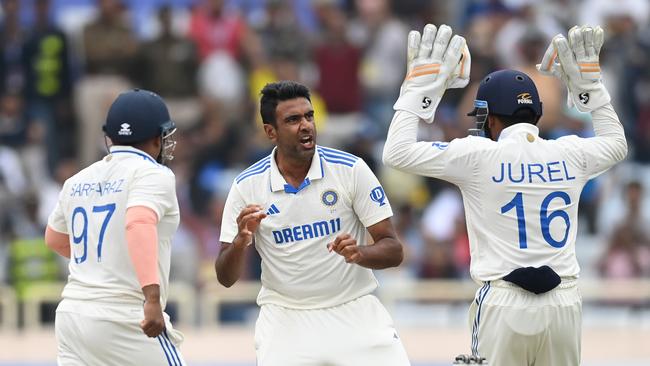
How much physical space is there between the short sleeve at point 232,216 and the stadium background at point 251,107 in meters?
6.85

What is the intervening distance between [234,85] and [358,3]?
1718mm

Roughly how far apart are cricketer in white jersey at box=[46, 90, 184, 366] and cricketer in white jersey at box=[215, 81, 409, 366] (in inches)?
15.9

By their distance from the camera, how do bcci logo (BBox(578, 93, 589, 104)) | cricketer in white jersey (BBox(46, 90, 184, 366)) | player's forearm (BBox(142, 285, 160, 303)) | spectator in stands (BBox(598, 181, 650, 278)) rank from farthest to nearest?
spectator in stands (BBox(598, 181, 650, 278)) → bcci logo (BBox(578, 93, 589, 104)) → cricketer in white jersey (BBox(46, 90, 184, 366)) → player's forearm (BBox(142, 285, 160, 303))

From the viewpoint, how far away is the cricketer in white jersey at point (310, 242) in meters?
7.66

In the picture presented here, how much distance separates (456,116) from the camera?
52.4 ft

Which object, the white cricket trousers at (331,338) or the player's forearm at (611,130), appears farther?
the player's forearm at (611,130)

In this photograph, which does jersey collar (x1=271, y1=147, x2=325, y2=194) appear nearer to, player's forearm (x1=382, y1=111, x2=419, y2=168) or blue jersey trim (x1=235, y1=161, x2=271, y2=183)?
blue jersey trim (x1=235, y1=161, x2=271, y2=183)

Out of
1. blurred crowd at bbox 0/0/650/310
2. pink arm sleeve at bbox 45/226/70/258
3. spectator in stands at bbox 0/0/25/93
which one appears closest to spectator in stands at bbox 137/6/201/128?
blurred crowd at bbox 0/0/650/310

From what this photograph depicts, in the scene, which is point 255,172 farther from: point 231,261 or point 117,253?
point 117,253

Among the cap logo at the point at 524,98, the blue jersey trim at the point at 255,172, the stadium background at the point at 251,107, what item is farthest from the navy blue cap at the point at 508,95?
the stadium background at the point at 251,107

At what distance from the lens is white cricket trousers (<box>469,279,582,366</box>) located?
751 cm

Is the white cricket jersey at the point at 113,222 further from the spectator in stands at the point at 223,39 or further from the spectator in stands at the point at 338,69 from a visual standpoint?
the spectator in stands at the point at 223,39

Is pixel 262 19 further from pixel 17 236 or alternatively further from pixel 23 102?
pixel 17 236

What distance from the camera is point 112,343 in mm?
7441
